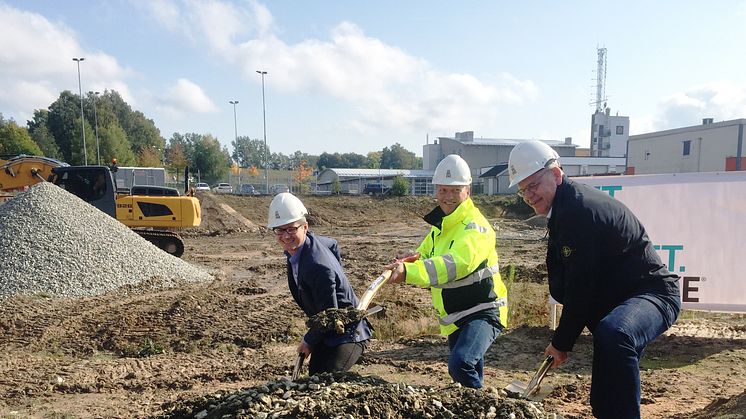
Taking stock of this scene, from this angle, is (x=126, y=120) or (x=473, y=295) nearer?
(x=473, y=295)

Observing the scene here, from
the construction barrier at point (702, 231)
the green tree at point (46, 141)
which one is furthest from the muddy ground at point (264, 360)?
the green tree at point (46, 141)

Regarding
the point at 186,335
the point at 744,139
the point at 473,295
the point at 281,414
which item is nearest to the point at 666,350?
the point at 473,295

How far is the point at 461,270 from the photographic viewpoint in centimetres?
352

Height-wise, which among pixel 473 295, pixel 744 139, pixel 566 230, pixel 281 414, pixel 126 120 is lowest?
pixel 281 414

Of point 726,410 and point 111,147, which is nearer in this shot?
point 726,410

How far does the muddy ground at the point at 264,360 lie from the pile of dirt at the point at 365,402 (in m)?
0.01

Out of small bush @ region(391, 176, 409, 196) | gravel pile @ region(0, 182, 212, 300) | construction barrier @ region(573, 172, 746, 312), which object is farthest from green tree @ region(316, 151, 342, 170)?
construction barrier @ region(573, 172, 746, 312)

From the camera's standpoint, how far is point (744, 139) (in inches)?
1325

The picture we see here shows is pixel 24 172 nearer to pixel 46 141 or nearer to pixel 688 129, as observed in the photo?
pixel 688 129

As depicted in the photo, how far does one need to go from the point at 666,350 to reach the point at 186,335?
6.77 metres

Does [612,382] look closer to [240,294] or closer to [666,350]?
[666,350]

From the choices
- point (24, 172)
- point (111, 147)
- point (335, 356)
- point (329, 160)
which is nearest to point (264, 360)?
point (335, 356)

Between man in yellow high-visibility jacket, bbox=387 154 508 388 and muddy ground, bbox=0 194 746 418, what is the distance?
0.28 meters

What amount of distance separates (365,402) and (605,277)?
1637 mm
